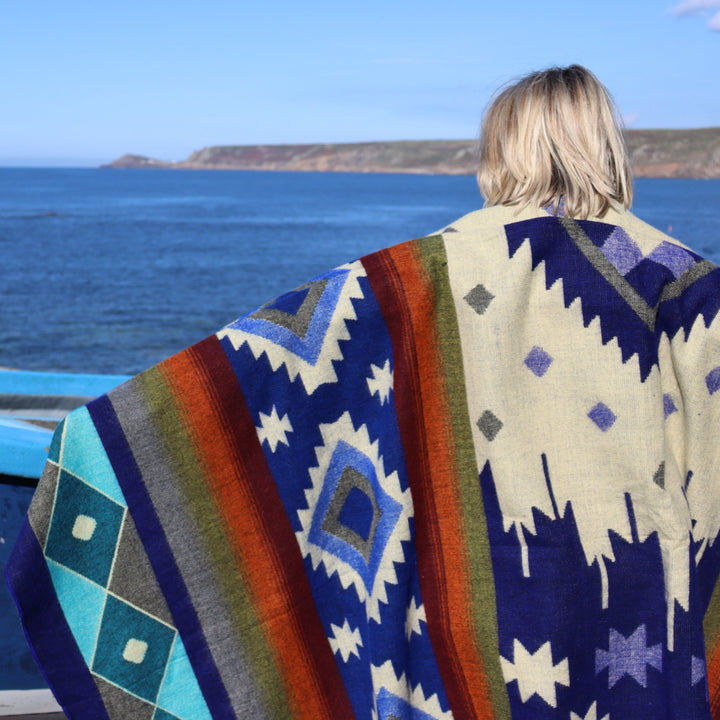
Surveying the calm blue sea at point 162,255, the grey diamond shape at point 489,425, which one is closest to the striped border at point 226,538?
the grey diamond shape at point 489,425

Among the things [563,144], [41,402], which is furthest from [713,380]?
[41,402]

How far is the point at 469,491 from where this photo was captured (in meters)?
1.85

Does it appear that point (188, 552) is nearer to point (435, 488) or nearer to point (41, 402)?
point (435, 488)

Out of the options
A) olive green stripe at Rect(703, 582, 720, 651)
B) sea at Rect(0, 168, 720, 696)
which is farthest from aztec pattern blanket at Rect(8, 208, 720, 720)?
sea at Rect(0, 168, 720, 696)

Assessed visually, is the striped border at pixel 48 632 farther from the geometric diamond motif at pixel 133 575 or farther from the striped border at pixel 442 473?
the striped border at pixel 442 473

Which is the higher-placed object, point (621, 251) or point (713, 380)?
point (621, 251)

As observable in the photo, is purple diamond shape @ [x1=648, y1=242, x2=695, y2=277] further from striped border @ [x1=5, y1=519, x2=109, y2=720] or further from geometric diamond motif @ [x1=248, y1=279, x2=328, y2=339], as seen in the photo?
striped border @ [x1=5, y1=519, x2=109, y2=720]

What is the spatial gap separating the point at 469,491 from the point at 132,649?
0.87 meters

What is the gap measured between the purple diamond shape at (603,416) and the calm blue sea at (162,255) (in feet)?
73.8

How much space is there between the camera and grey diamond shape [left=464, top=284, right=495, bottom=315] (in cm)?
178

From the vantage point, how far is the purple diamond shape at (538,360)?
1795mm

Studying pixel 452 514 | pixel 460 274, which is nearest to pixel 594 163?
pixel 460 274

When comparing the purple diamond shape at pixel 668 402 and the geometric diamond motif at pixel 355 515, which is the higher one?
the purple diamond shape at pixel 668 402

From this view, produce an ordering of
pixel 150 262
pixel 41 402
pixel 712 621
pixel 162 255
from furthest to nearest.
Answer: pixel 162 255, pixel 150 262, pixel 41 402, pixel 712 621
